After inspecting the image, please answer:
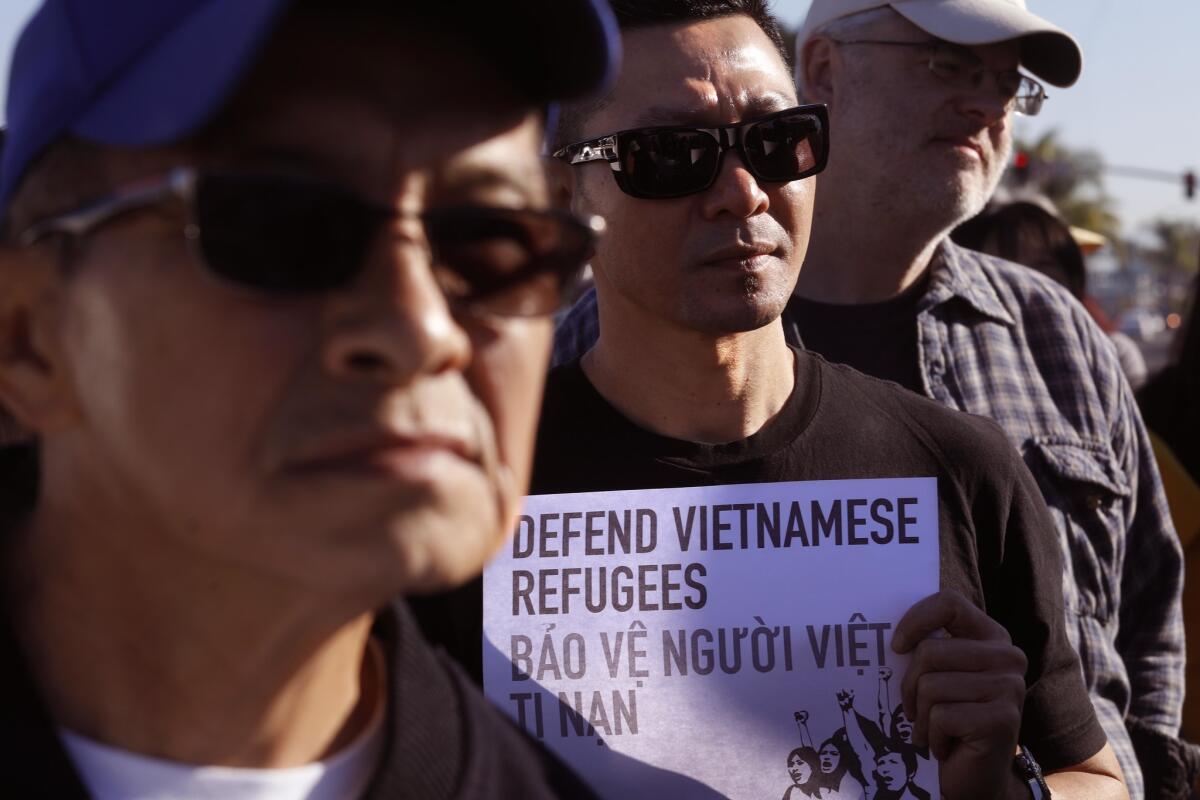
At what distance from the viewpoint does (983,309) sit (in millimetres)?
3832

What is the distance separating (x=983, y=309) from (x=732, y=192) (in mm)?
1378

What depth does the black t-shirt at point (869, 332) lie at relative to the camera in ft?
12.3

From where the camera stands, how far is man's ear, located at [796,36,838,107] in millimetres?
4312

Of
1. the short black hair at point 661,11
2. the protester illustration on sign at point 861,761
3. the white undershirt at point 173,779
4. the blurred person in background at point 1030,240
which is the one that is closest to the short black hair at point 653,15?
the short black hair at point 661,11

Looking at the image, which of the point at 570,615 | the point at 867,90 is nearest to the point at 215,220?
the point at 570,615

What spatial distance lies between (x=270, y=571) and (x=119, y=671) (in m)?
0.26

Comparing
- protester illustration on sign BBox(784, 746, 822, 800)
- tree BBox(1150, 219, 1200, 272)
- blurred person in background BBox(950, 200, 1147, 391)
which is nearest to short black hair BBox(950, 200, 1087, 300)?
blurred person in background BBox(950, 200, 1147, 391)

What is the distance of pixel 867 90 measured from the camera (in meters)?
4.14

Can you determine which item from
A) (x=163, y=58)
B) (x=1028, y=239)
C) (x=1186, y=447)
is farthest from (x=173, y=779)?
(x=1028, y=239)

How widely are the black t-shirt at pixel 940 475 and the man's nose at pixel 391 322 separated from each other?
109 centimetres

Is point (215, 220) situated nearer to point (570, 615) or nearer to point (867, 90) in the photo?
point (570, 615)

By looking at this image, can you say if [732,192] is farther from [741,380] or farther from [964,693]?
[964,693]

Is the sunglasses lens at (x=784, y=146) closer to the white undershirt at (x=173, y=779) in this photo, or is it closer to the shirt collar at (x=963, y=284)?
the shirt collar at (x=963, y=284)

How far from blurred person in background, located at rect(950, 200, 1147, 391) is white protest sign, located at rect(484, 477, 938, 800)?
3.41 m
